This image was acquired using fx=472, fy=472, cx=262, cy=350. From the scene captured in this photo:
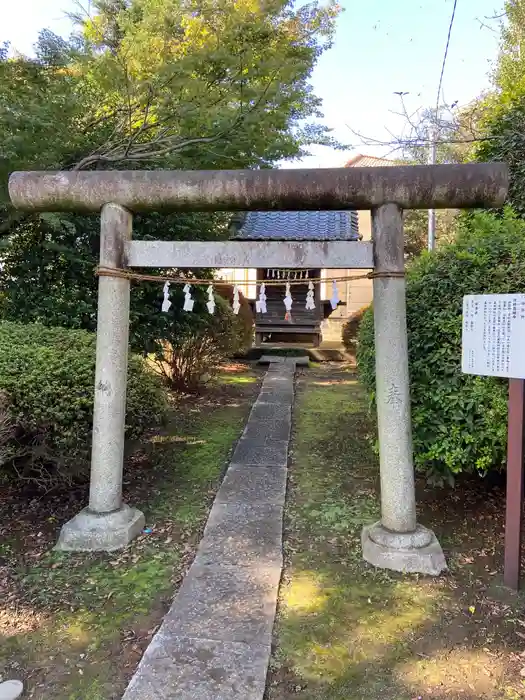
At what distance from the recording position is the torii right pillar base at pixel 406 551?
341 centimetres

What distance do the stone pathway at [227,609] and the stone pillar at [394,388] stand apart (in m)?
0.89

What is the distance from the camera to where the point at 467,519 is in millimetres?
4219

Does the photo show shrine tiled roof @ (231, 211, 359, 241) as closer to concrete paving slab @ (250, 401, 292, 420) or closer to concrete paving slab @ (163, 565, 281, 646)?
concrete paving slab @ (250, 401, 292, 420)

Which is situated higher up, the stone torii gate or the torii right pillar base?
the stone torii gate

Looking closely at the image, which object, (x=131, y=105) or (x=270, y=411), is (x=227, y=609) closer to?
(x=270, y=411)

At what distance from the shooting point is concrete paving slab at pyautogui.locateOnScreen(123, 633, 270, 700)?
7.50ft

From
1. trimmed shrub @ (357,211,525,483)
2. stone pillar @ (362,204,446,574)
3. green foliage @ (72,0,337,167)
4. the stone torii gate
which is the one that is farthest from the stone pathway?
green foliage @ (72,0,337,167)

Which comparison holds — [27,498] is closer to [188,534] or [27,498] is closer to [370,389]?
[188,534]

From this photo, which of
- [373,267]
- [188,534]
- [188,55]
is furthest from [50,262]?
[373,267]

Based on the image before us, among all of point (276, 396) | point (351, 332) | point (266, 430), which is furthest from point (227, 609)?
point (351, 332)

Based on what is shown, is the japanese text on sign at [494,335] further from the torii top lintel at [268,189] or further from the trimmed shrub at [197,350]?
the trimmed shrub at [197,350]

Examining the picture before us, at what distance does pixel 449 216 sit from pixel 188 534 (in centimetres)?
1944

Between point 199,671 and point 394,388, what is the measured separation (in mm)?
2220

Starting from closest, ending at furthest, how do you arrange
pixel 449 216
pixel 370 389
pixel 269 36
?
pixel 370 389 → pixel 269 36 → pixel 449 216
